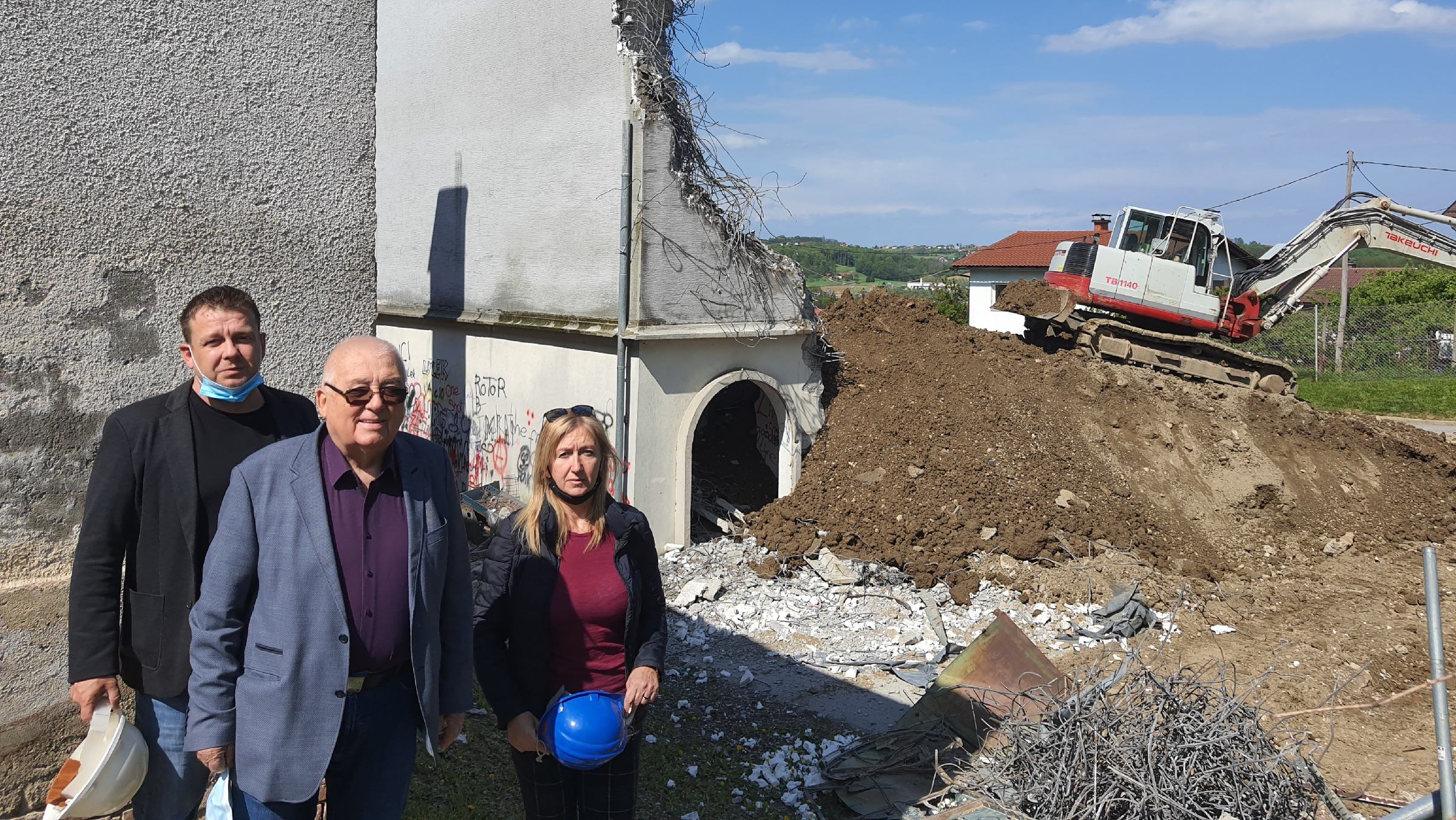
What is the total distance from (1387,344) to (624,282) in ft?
69.6

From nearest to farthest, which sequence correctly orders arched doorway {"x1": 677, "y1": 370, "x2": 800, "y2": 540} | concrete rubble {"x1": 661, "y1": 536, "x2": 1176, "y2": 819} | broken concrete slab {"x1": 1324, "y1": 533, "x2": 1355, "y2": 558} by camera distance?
concrete rubble {"x1": 661, "y1": 536, "x2": 1176, "y2": 819}, arched doorway {"x1": 677, "y1": 370, "x2": 800, "y2": 540}, broken concrete slab {"x1": 1324, "y1": 533, "x2": 1355, "y2": 558}

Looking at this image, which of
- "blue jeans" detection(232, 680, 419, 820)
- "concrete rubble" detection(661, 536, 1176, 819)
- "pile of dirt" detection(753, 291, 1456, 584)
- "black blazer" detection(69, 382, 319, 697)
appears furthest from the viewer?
"pile of dirt" detection(753, 291, 1456, 584)

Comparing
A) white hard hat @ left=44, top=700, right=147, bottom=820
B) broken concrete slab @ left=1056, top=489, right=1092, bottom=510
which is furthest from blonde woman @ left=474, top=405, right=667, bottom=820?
broken concrete slab @ left=1056, top=489, right=1092, bottom=510

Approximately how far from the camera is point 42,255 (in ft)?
11.3

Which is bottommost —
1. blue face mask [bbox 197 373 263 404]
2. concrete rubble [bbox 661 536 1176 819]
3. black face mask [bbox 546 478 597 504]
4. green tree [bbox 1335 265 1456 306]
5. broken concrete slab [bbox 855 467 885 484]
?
A: concrete rubble [bbox 661 536 1176 819]

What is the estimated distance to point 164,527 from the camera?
109 inches

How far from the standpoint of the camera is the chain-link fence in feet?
72.6

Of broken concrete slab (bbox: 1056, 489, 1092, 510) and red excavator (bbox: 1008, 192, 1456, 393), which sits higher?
red excavator (bbox: 1008, 192, 1456, 393)

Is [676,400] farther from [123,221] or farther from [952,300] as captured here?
[952,300]

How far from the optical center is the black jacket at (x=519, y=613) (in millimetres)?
2982

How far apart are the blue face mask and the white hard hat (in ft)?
2.97

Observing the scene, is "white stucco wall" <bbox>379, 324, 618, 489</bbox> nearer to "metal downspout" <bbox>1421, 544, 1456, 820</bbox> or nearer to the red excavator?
"metal downspout" <bbox>1421, 544, 1456, 820</bbox>

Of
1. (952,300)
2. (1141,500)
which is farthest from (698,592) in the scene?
(952,300)

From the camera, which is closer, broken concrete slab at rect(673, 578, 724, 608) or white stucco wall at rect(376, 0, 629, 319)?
broken concrete slab at rect(673, 578, 724, 608)
